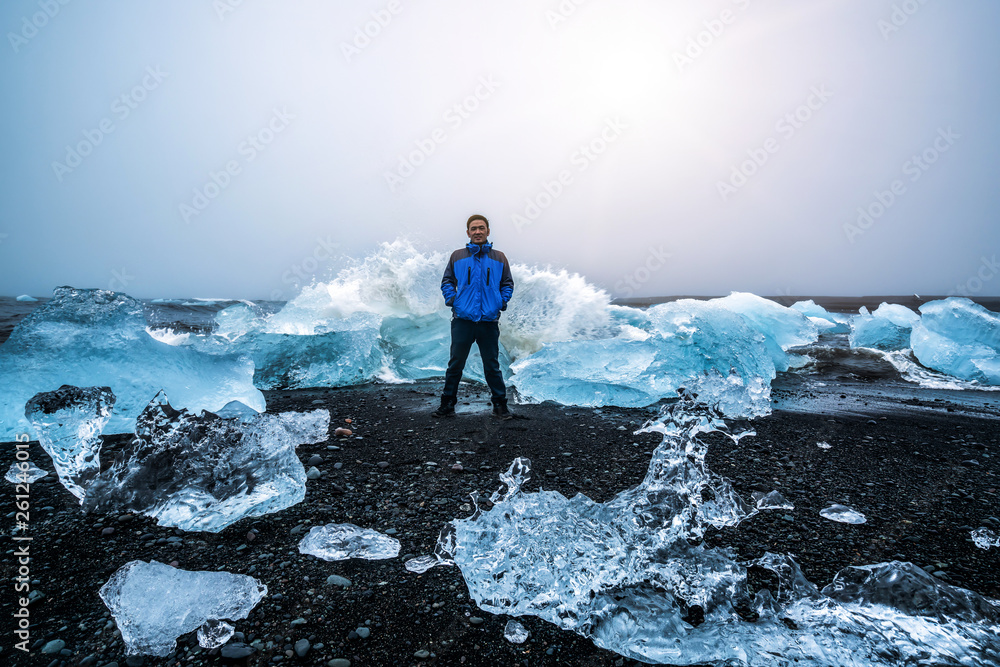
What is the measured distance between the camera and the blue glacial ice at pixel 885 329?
10922 millimetres

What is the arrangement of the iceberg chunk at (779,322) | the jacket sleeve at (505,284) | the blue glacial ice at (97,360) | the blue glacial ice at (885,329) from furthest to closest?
the blue glacial ice at (885,329), the iceberg chunk at (779,322), the jacket sleeve at (505,284), the blue glacial ice at (97,360)

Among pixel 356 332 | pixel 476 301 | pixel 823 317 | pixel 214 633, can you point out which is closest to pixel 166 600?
pixel 214 633

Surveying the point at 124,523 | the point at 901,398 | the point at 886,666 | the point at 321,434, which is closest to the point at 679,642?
the point at 886,666

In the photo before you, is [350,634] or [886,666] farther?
[350,634]

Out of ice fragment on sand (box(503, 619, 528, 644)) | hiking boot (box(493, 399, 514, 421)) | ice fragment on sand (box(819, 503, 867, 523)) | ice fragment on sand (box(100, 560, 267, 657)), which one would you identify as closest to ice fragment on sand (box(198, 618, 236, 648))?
ice fragment on sand (box(100, 560, 267, 657))

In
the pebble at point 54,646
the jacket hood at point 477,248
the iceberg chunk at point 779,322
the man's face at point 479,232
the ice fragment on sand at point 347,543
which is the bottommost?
the pebble at point 54,646

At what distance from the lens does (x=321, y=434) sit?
4078 millimetres

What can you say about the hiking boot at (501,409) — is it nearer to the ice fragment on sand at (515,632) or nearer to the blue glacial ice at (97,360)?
the blue glacial ice at (97,360)

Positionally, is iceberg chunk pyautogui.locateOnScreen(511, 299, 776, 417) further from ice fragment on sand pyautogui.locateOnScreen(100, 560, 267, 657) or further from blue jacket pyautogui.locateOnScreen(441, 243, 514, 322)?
ice fragment on sand pyautogui.locateOnScreen(100, 560, 267, 657)

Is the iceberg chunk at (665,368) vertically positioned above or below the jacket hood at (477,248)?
below

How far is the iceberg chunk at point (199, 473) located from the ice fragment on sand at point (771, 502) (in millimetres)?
2736

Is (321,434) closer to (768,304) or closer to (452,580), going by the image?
(452,580)

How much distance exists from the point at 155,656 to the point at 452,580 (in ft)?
3.53

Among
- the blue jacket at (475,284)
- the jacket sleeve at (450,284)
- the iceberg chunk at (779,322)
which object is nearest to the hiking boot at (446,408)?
the blue jacket at (475,284)
